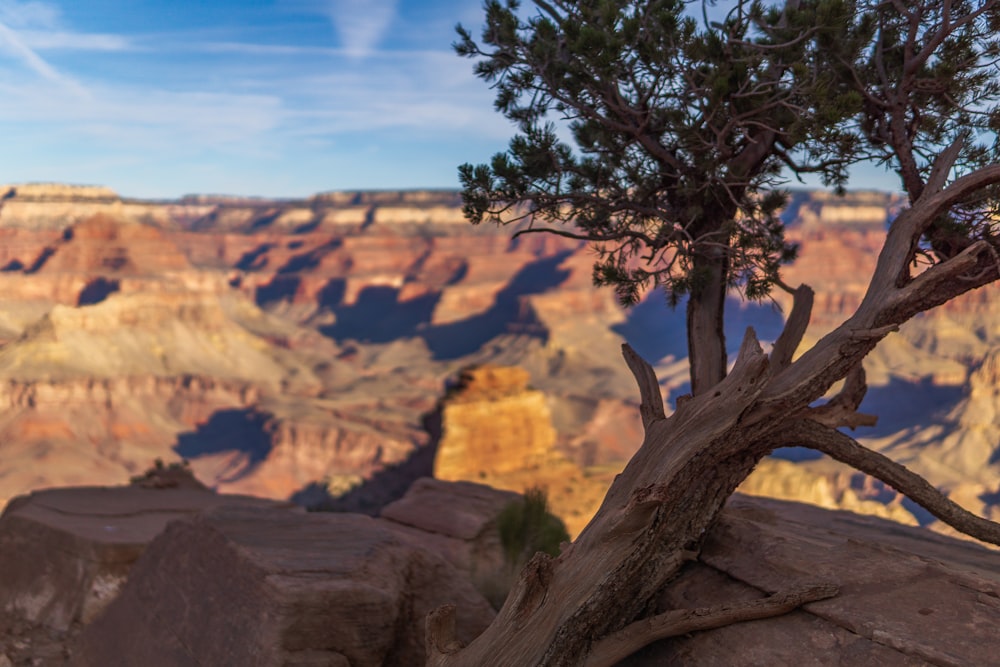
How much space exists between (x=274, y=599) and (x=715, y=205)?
5.73m

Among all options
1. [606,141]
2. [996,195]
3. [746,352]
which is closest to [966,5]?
[996,195]

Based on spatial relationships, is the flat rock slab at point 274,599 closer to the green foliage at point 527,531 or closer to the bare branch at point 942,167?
the green foliage at point 527,531

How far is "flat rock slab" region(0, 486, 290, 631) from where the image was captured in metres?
9.16

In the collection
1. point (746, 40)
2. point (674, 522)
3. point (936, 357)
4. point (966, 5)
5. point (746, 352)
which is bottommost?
point (936, 357)

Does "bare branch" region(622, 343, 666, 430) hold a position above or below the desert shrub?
above

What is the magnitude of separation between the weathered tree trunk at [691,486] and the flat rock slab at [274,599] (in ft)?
3.77

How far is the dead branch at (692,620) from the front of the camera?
5445 millimetres

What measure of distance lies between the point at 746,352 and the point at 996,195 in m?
3.23

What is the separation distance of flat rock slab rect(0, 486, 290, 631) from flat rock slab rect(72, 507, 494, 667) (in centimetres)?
129

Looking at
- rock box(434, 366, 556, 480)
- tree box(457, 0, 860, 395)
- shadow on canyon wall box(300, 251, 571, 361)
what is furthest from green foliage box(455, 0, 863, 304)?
shadow on canyon wall box(300, 251, 571, 361)

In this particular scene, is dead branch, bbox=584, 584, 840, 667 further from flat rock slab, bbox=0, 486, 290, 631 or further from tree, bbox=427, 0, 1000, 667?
flat rock slab, bbox=0, 486, 290, 631

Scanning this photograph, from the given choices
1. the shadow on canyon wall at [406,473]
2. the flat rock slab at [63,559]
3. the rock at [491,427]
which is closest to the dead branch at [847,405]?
the flat rock slab at [63,559]

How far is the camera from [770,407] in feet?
19.7

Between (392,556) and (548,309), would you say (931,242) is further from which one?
(548,309)
